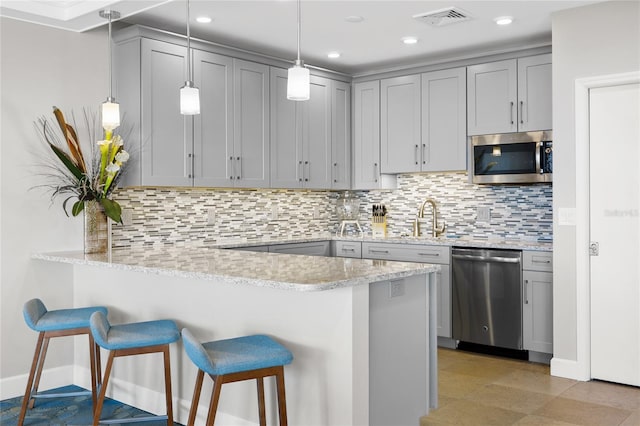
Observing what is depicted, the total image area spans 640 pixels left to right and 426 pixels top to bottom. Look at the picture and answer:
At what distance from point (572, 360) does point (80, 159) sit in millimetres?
3624

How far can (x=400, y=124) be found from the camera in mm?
5812

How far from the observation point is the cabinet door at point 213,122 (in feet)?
15.7

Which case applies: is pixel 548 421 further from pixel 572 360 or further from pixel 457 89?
pixel 457 89

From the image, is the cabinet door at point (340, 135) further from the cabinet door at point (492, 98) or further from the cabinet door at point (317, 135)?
the cabinet door at point (492, 98)

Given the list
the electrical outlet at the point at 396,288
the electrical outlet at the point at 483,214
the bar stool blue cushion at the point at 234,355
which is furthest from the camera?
the electrical outlet at the point at 483,214

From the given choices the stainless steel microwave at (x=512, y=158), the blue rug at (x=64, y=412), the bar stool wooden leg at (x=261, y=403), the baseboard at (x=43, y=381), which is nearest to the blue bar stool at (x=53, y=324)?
the blue rug at (x=64, y=412)

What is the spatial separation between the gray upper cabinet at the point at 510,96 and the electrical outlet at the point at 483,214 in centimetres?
73

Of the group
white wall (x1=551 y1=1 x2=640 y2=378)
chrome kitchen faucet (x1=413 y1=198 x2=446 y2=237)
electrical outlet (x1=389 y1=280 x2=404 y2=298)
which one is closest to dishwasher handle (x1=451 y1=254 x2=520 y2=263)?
white wall (x1=551 y1=1 x2=640 y2=378)

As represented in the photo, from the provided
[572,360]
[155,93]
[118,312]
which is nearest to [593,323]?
[572,360]

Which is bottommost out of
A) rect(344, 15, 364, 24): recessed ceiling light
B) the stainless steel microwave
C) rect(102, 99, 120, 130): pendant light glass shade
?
the stainless steel microwave

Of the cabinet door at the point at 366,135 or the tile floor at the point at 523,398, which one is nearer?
the tile floor at the point at 523,398

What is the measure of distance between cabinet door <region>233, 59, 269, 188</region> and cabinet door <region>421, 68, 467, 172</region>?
1.44m

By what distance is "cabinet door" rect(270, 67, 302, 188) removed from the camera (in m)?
5.42

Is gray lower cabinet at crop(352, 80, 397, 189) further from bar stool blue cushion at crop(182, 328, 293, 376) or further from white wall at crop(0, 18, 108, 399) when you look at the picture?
bar stool blue cushion at crop(182, 328, 293, 376)
